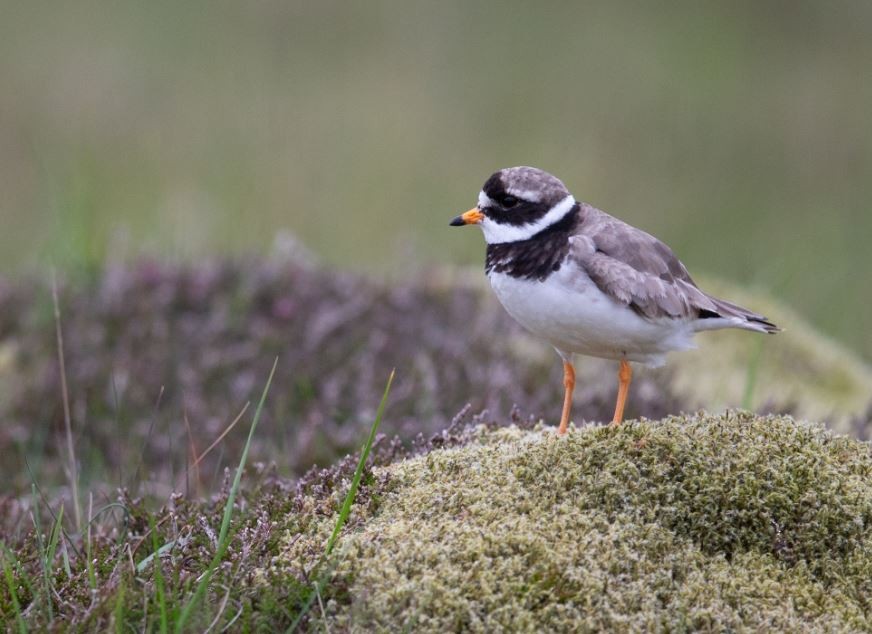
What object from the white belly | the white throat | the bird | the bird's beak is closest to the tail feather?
the bird

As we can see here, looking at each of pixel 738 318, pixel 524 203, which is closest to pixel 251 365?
pixel 524 203

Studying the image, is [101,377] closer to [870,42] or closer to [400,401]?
[400,401]

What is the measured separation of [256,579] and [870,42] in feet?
57.2

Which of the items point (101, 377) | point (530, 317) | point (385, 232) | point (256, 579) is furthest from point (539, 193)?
point (385, 232)

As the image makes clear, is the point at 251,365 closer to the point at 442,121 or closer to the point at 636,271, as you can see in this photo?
the point at 636,271

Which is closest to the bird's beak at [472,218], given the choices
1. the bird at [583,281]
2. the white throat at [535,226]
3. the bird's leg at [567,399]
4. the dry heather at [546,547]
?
the bird at [583,281]

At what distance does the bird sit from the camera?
373cm

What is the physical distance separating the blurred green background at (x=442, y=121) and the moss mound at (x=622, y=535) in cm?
619

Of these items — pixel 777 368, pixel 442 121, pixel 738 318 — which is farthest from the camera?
pixel 442 121

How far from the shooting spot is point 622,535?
3178 mm

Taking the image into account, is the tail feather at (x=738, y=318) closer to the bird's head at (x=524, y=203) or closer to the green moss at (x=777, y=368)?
the bird's head at (x=524, y=203)

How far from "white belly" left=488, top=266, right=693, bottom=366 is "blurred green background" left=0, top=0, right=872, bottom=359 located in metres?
5.86

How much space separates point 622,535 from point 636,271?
101 cm

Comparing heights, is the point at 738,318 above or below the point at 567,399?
above
